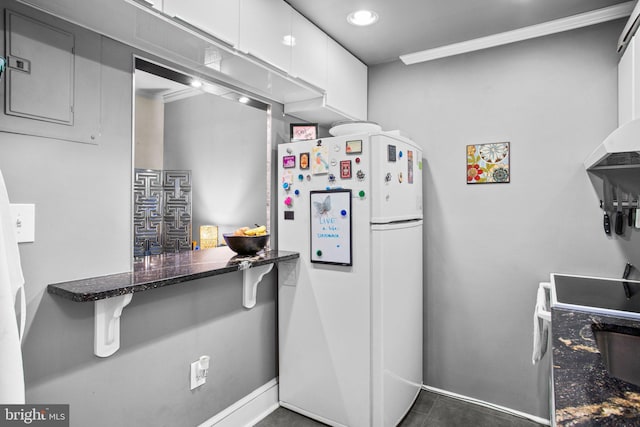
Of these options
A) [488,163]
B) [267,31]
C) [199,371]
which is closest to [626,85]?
[488,163]

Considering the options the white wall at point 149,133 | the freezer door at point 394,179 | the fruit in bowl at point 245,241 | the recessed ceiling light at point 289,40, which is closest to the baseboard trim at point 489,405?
the freezer door at point 394,179

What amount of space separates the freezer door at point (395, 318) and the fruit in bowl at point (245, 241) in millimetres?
631

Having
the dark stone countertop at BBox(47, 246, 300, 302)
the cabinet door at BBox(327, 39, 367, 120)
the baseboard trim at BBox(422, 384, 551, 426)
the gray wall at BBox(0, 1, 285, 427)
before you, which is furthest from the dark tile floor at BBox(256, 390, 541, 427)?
the cabinet door at BBox(327, 39, 367, 120)

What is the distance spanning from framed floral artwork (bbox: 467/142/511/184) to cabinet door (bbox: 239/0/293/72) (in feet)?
4.48

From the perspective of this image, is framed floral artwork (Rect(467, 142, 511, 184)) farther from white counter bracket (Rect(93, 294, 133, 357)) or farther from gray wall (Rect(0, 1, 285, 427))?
white counter bracket (Rect(93, 294, 133, 357))

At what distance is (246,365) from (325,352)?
1.57ft

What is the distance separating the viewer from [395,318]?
203cm

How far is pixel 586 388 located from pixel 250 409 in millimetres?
1819

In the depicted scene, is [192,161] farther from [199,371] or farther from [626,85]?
[626,85]

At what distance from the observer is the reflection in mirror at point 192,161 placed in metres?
1.57

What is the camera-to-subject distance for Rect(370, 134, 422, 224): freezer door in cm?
189

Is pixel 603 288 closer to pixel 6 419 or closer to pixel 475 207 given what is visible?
pixel 475 207

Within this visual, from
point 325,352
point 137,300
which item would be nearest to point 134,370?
point 137,300

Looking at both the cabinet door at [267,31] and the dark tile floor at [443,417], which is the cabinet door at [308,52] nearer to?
the cabinet door at [267,31]
